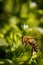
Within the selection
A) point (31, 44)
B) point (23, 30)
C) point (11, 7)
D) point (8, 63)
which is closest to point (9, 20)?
point (11, 7)

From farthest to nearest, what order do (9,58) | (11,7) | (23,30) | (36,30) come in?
1. (11,7)
2. (36,30)
3. (23,30)
4. (9,58)

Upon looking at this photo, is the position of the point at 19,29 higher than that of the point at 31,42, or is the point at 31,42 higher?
the point at 19,29

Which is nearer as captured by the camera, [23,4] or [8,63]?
[8,63]

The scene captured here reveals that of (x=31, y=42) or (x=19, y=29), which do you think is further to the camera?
(x=19, y=29)

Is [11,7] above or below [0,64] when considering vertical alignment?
above

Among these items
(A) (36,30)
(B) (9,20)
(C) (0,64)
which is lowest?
(C) (0,64)

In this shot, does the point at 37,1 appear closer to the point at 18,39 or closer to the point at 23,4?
the point at 23,4

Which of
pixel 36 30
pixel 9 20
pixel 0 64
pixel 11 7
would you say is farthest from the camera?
pixel 11 7
